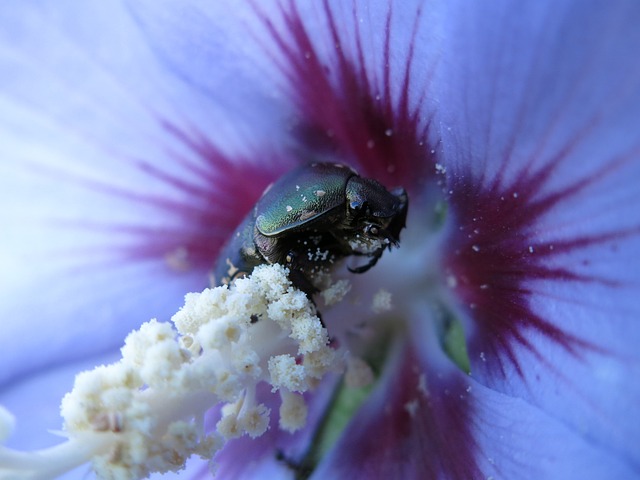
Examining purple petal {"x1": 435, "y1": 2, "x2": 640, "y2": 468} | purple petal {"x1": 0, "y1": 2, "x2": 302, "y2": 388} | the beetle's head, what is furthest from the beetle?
purple petal {"x1": 0, "y1": 2, "x2": 302, "y2": 388}

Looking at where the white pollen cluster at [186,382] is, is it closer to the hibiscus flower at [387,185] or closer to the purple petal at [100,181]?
the hibiscus flower at [387,185]

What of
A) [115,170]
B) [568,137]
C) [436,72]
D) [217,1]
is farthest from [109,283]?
[568,137]

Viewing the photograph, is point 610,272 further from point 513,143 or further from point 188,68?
point 188,68

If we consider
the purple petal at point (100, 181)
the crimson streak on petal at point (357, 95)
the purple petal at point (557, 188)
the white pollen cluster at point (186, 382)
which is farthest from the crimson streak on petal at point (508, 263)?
the purple petal at point (100, 181)

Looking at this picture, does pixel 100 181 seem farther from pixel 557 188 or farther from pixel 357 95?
pixel 557 188

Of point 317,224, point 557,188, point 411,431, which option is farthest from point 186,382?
point 557,188

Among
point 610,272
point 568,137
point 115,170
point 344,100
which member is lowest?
point 610,272
